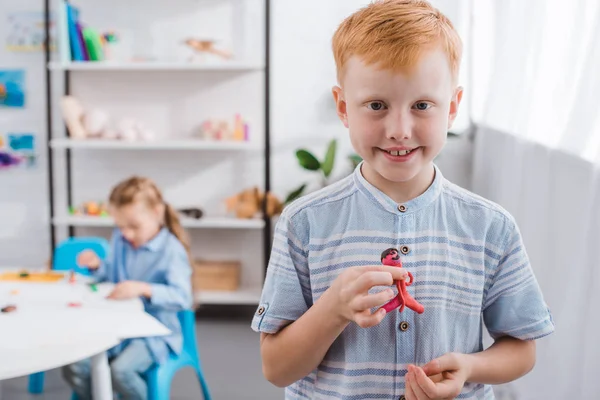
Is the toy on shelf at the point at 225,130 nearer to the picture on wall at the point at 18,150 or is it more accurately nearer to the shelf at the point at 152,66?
the shelf at the point at 152,66

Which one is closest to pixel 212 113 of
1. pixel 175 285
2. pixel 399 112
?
pixel 175 285

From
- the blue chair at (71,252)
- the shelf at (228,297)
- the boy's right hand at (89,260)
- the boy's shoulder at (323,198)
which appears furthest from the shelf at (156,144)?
the boy's shoulder at (323,198)

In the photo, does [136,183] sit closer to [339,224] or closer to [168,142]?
[168,142]

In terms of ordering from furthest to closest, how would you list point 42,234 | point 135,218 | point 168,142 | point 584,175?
point 42,234 → point 168,142 → point 135,218 → point 584,175

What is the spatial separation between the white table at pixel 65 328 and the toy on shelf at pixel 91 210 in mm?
1778

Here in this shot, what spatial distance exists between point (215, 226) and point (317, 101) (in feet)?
2.98

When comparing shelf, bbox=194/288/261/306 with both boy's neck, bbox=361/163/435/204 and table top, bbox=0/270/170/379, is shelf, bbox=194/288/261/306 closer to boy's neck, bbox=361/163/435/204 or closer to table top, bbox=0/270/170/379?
table top, bbox=0/270/170/379

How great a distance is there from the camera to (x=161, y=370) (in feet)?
7.85

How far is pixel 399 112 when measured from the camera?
83cm

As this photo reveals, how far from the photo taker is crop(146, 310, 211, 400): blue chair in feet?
7.78

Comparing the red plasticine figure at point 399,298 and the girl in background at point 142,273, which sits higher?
the red plasticine figure at point 399,298

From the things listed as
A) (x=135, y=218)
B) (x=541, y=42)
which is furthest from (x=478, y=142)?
(x=135, y=218)

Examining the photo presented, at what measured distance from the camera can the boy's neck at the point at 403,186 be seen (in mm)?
929

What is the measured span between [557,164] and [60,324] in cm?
152
